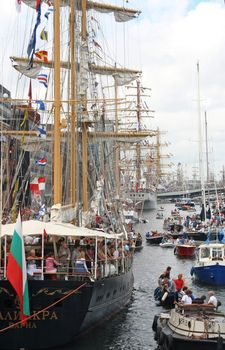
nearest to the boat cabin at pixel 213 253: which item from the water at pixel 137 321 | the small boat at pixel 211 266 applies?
the small boat at pixel 211 266

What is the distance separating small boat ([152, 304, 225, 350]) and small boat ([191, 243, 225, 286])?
16.9 metres

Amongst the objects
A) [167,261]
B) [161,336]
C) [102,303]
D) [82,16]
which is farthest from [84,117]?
[161,336]

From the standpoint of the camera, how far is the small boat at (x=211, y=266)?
39656 millimetres

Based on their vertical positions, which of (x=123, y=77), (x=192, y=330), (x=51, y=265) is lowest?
(x=192, y=330)

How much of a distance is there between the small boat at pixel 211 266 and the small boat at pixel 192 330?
55.4 ft

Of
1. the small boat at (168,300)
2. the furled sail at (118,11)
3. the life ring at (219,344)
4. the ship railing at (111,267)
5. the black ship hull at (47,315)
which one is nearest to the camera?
the life ring at (219,344)

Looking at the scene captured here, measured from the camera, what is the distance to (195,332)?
20688 millimetres

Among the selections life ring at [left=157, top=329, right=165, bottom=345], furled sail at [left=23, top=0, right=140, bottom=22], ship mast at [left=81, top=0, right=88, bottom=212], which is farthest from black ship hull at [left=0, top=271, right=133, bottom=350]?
furled sail at [left=23, top=0, right=140, bottom=22]

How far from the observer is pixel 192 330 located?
68.4 feet

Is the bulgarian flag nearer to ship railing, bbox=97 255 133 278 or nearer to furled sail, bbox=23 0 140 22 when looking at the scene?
ship railing, bbox=97 255 133 278

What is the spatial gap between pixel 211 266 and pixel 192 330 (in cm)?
1971

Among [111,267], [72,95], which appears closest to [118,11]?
[72,95]

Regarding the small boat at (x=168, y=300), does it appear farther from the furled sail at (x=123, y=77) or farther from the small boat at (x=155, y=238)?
the small boat at (x=155, y=238)

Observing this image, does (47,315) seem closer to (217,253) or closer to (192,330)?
(192,330)
